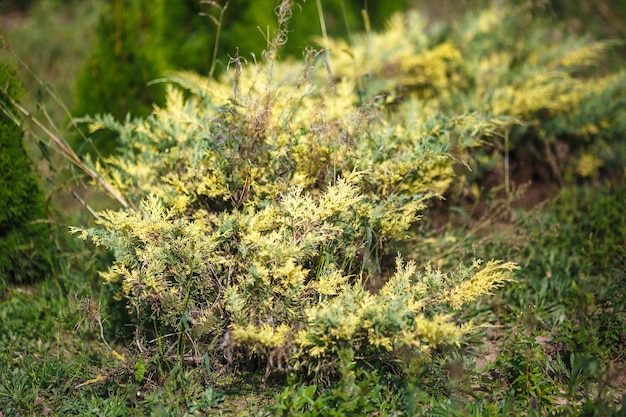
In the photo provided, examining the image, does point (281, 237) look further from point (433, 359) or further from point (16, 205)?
point (16, 205)

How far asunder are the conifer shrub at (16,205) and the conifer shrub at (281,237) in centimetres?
51

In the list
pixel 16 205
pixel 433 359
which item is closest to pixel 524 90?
pixel 433 359

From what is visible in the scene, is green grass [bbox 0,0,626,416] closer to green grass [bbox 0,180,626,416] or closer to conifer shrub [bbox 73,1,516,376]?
green grass [bbox 0,180,626,416]

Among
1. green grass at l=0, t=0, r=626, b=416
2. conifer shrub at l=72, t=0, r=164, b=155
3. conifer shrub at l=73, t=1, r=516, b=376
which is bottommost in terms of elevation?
green grass at l=0, t=0, r=626, b=416

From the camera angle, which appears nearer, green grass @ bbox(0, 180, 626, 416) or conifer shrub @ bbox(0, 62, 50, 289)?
green grass @ bbox(0, 180, 626, 416)

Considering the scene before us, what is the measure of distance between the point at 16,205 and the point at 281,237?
1.76 meters

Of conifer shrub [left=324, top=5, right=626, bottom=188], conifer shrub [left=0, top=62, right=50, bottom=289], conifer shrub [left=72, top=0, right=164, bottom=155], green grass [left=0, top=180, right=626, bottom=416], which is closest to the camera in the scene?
green grass [left=0, top=180, right=626, bottom=416]

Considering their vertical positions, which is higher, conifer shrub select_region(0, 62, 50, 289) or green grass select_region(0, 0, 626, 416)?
conifer shrub select_region(0, 62, 50, 289)

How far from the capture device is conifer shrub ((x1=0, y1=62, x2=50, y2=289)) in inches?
131

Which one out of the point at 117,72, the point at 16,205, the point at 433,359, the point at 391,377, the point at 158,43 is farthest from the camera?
the point at 158,43

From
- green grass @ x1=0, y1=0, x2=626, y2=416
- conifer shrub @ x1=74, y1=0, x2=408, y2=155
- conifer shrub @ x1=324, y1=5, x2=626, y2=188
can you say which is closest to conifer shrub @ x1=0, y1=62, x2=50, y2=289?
green grass @ x1=0, y1=0, x2=626, y2=416

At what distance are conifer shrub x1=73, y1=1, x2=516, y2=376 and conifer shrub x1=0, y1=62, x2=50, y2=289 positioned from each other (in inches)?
20.0

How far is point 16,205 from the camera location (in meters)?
3.39

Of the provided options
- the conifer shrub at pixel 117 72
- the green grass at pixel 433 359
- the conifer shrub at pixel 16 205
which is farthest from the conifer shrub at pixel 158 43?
the green grass at pixel 433 359
